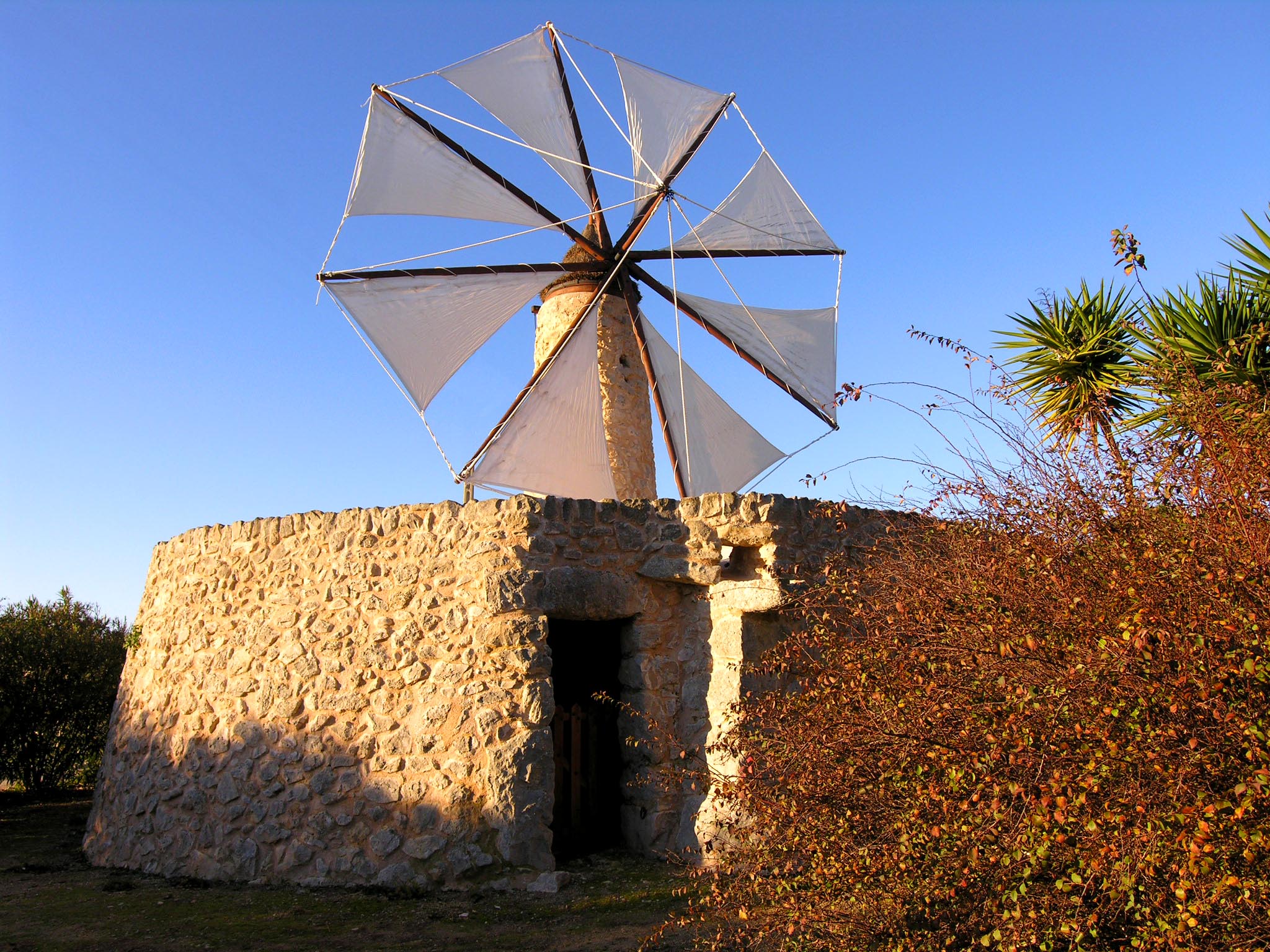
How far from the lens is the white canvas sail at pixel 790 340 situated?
37.7 ft

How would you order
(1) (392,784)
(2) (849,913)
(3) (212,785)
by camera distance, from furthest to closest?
1. (3) (212,785)
2. (1) (392,784)
3. (2) (849,913)

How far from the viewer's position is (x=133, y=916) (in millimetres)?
5824

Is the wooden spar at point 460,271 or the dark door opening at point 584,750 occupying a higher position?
the wooden spar at point 460,271

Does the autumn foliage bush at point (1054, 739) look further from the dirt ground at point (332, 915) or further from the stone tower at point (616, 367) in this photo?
the stone tower at point (616, 367)

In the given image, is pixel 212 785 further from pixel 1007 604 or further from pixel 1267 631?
pixel 1267 631

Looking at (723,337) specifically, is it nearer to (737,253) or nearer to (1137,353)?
(737,253)

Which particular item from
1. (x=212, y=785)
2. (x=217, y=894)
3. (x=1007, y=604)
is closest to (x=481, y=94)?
(x=212, y=785)

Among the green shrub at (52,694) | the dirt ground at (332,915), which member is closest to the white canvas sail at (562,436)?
the dirt ground at (332,915)

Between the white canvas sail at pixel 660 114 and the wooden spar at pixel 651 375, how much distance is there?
109 centimetres

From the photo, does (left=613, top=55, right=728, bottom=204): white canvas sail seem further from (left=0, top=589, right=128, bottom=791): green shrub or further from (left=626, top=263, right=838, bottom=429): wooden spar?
(left=0, top=589, right=128, bottom=791): green shrub

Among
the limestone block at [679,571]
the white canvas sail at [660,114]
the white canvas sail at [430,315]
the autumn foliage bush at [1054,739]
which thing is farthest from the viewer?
the white canvas sail at [660,114]

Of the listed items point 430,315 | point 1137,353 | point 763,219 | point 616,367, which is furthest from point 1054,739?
point 763,219

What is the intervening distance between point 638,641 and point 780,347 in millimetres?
6086

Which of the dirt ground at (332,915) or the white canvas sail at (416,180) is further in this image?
the white canvas sail at (416,180)
